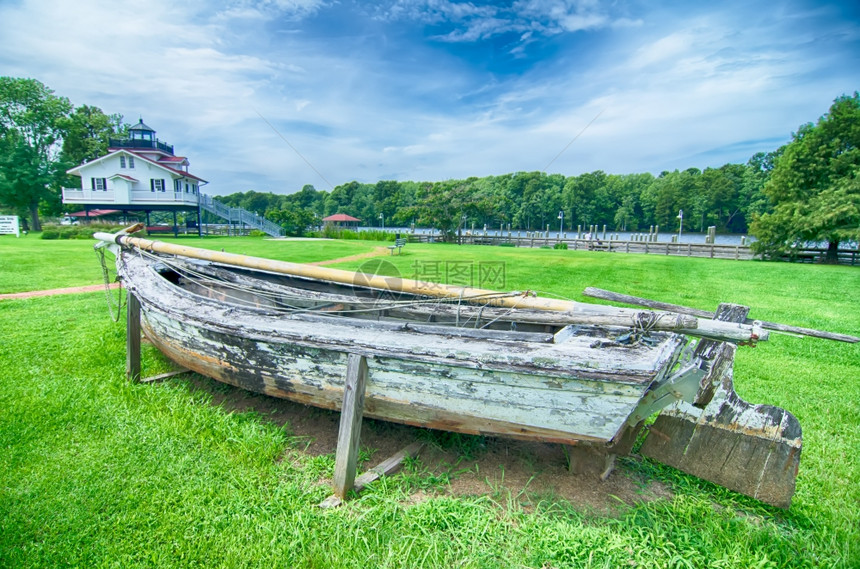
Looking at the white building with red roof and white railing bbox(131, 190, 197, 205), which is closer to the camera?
the white building with red roof

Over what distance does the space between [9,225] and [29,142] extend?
13.8 meters

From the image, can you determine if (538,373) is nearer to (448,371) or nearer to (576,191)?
(448,371)

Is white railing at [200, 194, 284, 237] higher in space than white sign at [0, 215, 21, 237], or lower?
higher

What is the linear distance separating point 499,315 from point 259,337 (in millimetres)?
1987

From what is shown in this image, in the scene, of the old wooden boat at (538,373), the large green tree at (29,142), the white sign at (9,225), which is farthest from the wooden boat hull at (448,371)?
the large green tree at (29,142)

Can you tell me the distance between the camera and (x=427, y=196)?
123ft

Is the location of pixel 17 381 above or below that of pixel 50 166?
below

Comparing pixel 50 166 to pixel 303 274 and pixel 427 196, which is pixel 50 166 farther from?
pixel 303 274

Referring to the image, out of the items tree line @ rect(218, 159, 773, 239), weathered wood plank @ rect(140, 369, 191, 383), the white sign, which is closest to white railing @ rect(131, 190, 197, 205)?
the white sign

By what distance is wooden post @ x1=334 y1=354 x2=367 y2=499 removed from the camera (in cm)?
269

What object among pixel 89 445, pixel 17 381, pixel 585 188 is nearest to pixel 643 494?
pixel 89 445

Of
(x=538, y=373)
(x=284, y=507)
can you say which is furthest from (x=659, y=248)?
(x=284, y=507)

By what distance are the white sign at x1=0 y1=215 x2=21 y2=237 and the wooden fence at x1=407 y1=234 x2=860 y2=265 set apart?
27185 mm

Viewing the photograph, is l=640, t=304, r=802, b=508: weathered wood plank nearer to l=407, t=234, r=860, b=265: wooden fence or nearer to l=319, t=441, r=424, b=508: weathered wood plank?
l=319, t=441, r=424, b=508: weathered wood plank
